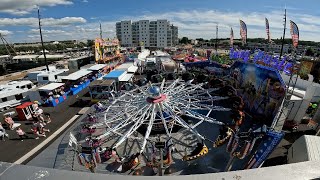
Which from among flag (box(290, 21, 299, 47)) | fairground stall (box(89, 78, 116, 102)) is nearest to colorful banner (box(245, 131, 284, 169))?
flag (box(290, 21, 299, 47))

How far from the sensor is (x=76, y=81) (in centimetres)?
4200

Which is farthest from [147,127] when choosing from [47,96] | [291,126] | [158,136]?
[47,96]

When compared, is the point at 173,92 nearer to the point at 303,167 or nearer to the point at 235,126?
the point at 235,126

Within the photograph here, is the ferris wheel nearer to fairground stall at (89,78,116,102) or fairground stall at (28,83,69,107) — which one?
fairground stall at (89,78,116,102)

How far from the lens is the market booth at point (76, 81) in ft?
126

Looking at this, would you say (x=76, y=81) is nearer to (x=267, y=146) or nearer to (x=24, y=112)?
(x=24, y=112)

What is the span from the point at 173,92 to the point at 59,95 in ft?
66.3

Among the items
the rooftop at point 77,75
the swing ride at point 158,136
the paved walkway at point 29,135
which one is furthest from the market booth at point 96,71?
the swing ride at point 158,136

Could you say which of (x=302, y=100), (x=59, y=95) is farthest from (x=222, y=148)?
(x=59, y=95)

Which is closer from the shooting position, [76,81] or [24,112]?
[24,112]

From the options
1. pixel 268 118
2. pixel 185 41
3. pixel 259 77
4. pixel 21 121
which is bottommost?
pixel 21 121

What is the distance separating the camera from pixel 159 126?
21.1 m

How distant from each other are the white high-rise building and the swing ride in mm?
119881

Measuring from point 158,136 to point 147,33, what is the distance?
13086 centimetres
